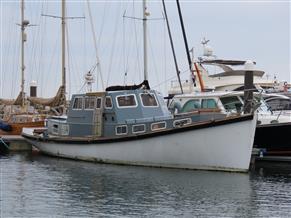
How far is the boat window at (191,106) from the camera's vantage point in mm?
23325

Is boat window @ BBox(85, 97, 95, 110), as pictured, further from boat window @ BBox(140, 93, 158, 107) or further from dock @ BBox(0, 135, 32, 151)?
dock @ BBox(0, 135, 32, 151)

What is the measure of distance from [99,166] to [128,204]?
24.7ft

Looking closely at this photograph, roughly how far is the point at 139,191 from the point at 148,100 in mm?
6991

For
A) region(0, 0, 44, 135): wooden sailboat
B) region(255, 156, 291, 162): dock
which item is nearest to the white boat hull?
region(255, 156, 291, 162): dock

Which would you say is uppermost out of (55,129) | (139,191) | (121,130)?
(121,130)

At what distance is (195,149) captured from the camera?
64.7ft

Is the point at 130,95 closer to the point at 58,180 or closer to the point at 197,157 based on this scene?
the point at 197,157

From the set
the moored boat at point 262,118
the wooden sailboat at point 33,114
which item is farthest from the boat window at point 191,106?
the wooden sailboat at point 33,114

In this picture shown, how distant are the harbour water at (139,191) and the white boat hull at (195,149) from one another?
416mm

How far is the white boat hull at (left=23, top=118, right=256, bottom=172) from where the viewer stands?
19.2 metres

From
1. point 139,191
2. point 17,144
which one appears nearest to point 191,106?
point 139,191

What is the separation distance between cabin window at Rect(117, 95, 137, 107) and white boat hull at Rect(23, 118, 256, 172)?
158cm

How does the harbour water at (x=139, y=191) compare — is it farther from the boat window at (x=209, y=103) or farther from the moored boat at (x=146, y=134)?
the boat window at (x=209, y=103)

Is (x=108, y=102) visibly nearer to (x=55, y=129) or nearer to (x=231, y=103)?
(x=55, y=129)
